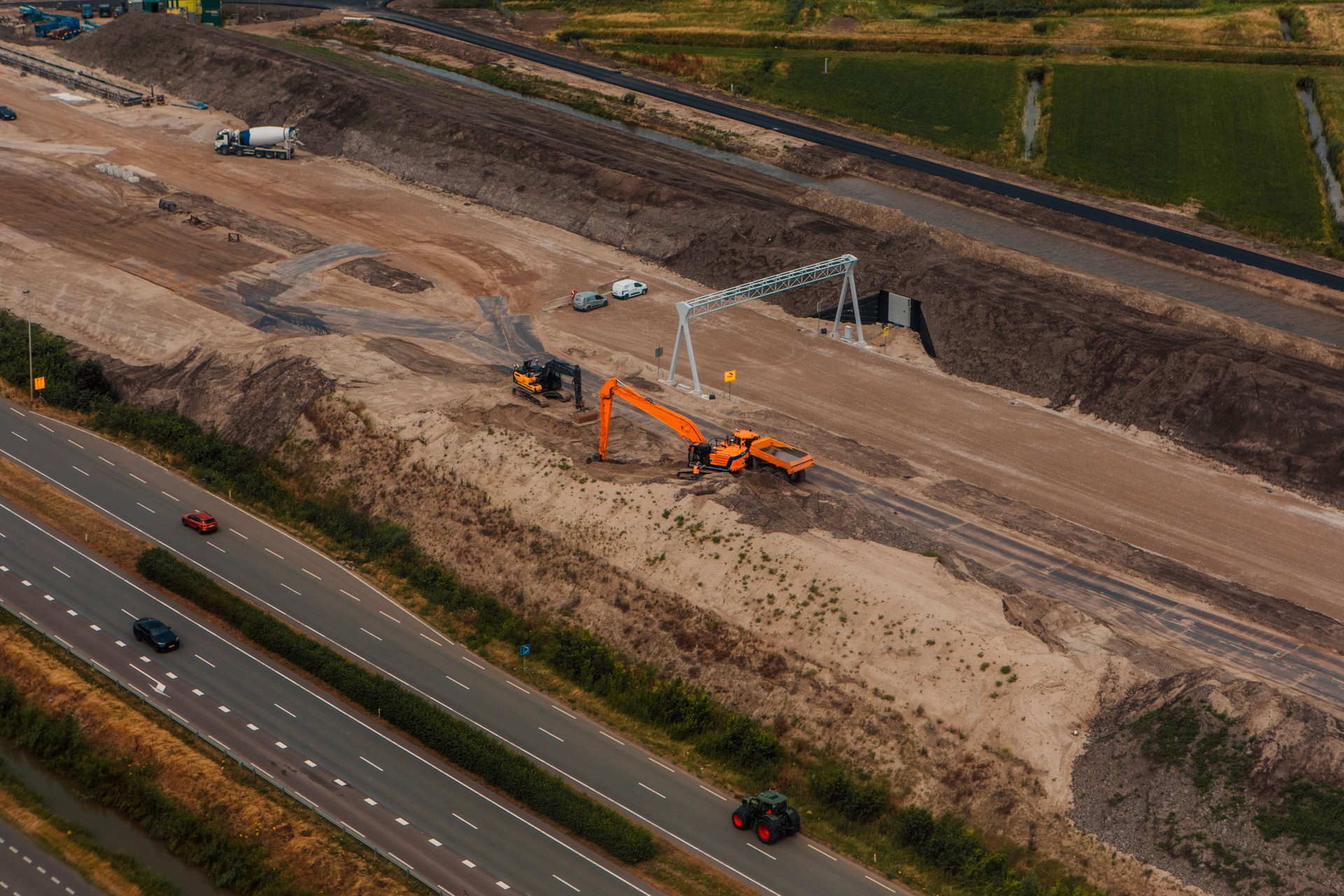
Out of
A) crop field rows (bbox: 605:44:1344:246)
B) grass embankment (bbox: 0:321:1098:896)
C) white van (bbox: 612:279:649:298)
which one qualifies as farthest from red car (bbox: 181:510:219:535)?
crop field rows (bbox: 605:44:1344:246)

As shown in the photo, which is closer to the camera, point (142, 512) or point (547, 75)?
point (142, 512)

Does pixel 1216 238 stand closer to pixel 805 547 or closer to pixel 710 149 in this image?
pixel 710 149

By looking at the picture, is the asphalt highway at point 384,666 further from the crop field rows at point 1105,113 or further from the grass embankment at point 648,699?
the crop field rows at point 1105,113

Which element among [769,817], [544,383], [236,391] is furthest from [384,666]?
[236,391]

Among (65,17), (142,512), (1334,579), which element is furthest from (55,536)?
(65,17)

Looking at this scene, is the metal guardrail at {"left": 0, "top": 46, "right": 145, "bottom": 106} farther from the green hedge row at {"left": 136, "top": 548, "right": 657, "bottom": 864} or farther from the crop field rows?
the green hedge row at {"left": 136, "top": 548, "right": 657, "bottom": 864}

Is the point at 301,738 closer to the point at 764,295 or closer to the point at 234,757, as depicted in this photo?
the point at 234,757

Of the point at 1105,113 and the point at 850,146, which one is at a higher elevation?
the point at 1105,113
